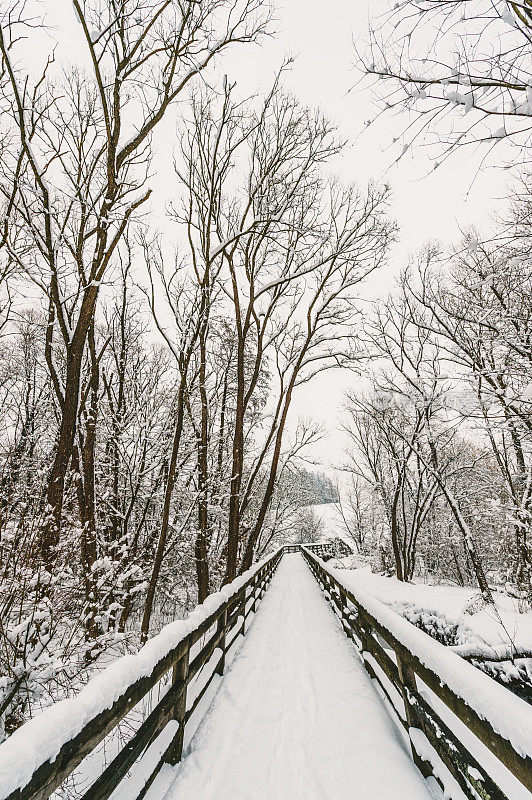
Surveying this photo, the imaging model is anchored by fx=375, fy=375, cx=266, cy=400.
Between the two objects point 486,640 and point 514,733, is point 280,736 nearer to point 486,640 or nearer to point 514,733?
point 514,733

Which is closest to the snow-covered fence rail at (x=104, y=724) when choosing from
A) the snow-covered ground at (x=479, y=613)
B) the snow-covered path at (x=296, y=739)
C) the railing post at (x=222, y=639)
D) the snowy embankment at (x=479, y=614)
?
the snow-covered path at (x=296, y=739)

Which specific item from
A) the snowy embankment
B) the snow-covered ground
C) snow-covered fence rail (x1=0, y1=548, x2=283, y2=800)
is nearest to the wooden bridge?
snow-covered fence rail (x1=0, y1=548, x2=283, y2=800)

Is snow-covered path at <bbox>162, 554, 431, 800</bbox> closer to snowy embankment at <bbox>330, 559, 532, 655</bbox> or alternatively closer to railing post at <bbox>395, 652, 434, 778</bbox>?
railing post at <bbox>395, 652, 434, 778</bbox>

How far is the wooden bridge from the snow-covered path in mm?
12

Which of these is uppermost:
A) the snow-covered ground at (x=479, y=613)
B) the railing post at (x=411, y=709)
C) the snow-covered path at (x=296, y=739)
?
the railing post at (x=411, y=709)

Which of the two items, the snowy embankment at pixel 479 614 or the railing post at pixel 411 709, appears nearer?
the railing post at pixel 411 709

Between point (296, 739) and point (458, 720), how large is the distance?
144 cm

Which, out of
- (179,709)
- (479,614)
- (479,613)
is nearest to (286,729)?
(179,709)

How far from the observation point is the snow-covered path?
245cm

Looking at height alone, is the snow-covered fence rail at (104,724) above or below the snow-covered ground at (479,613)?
above

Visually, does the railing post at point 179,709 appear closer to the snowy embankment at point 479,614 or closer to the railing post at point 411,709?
the railing post at point 411,709

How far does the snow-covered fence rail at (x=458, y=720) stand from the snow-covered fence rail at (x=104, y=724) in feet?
5.12

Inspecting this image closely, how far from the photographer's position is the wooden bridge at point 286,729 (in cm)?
137

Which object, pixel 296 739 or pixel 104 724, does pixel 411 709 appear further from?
pixel 104 724
